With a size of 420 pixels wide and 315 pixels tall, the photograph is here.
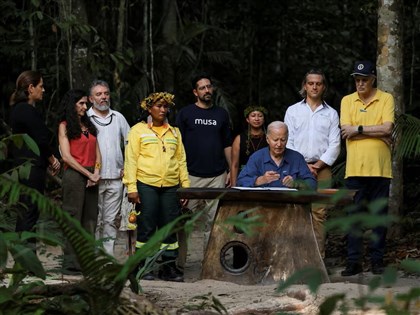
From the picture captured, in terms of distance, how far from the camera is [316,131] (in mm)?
9406

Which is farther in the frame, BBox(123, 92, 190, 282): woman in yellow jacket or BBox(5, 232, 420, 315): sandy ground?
BBox(123, 92, 190, 282): woman in yellow jacket

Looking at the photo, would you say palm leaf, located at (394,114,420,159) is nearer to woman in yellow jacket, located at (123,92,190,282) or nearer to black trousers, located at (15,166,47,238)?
woman in yellow jacket, located at (123,92,190,282)

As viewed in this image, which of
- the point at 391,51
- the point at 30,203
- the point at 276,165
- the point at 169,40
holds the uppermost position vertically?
the point at 169,40

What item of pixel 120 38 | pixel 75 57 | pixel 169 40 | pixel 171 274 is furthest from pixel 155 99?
pixel 169 40

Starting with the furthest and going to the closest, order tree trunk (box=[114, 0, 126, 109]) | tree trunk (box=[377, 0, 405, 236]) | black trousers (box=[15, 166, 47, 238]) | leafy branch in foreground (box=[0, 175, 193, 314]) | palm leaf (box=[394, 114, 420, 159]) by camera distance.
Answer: tree trunk (box=[114, 0, 126, 109]), tree trunk (box=[377, 0, 405, 236]), palm leaf (box=[394, 114, 420, 159]), black trousers (box=[15, 166, 47, 238]), leafy branch in foreground (box=[0, 175, 193, 314])

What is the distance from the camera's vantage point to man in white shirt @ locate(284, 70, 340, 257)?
938cm

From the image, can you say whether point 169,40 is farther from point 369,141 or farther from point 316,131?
point 369,141

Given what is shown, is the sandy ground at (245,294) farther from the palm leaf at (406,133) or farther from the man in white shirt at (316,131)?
the palm leaf at (406,133)

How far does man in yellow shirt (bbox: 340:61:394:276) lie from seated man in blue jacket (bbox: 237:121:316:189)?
55 cm

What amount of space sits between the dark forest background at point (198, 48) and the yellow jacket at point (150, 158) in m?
4.20

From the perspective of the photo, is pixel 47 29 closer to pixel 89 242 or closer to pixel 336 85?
pixel 336 85

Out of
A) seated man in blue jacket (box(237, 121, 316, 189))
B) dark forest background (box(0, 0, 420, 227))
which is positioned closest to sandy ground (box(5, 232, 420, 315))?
seated man in blue jacket (box(237, 121, 316, 189))

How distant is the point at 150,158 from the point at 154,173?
137mm

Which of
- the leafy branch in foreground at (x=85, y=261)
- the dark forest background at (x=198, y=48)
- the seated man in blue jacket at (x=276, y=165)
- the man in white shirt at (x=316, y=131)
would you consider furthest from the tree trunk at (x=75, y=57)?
the leafy branch in foreground at (x=85, y=261)
